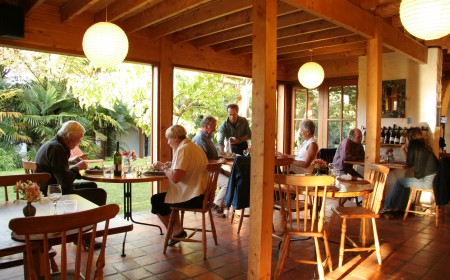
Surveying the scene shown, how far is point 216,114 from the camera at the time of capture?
8.31 metres

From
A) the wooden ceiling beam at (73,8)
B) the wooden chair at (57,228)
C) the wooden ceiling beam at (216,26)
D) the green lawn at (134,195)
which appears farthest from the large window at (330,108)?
the wooden chair at (57,228)

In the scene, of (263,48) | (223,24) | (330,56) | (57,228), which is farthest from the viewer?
(330,56)

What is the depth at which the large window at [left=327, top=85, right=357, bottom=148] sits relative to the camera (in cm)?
680

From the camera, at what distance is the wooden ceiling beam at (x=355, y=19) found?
3.09m

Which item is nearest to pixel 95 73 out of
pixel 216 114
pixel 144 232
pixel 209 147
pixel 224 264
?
pixel 216 114

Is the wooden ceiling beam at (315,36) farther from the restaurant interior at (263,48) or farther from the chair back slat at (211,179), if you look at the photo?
the chair back slat at (211,179)

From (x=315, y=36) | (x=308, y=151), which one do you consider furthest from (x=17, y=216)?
(x=315, y=36)

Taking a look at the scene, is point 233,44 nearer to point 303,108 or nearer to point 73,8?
point 303,108

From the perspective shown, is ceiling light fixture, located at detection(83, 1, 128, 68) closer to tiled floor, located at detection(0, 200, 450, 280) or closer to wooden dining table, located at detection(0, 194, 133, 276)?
wooden dining table, located at detection(0, 194, 133, 276)

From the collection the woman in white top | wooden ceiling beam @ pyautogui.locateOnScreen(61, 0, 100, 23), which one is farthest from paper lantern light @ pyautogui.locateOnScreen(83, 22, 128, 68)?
the woman in white top

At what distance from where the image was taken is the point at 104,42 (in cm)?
322

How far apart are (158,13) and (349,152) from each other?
341cm

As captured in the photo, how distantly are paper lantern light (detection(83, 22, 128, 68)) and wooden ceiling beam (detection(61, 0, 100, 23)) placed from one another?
17.8 inches

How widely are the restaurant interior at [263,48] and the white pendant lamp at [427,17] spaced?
73cm
